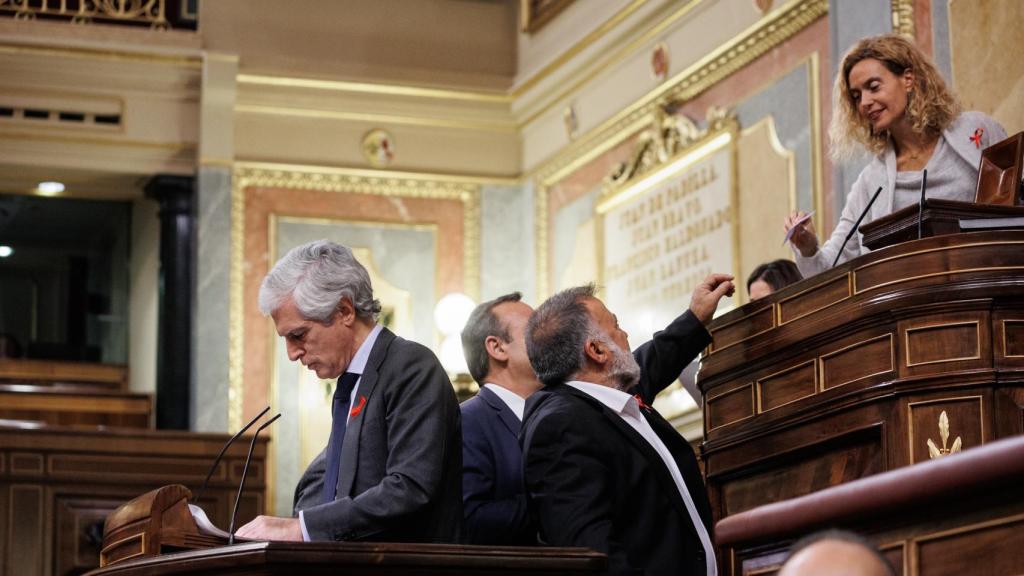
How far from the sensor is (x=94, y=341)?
485 inches

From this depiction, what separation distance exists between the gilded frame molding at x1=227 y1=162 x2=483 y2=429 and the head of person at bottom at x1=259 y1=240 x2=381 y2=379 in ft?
21.3

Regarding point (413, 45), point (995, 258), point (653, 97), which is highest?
point (413, 45)

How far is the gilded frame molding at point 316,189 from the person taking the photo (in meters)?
10.6

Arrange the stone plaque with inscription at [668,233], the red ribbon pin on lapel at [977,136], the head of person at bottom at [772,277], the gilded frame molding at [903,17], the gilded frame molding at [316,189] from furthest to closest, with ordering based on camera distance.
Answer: the gilded frame molding at [316,189], the stone plaque with inscription at [668,233], the gilded frame molding at [903,17], the head of person at bottom at [772,277], the red ribbon pin on lapel at [977,136]

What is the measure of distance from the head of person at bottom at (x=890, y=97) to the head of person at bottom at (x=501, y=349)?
3.53 ft

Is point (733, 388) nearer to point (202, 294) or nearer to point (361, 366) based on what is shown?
point (361, 366)

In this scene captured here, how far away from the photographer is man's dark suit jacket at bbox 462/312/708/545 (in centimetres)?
428

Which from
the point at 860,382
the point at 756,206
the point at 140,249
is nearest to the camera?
the point at 860,382

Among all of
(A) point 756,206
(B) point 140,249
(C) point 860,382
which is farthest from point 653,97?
(C) point 860,382

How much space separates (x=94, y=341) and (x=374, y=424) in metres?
8.80

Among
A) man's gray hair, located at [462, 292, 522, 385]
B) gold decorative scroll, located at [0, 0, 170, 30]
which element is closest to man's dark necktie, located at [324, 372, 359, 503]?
man's gray hair, located at [462, 292, 522, 385]

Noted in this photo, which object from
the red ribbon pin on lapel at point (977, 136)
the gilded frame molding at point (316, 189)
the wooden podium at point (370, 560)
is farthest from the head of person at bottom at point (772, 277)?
the gilded frame molding at point (316, 189)

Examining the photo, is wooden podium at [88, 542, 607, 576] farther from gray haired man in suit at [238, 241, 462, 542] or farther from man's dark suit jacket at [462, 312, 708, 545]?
man's dark suit jacket at [462, 312, 708, 545]

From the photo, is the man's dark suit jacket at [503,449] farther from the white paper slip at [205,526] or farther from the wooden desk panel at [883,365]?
the white paper slip at [205,526]
